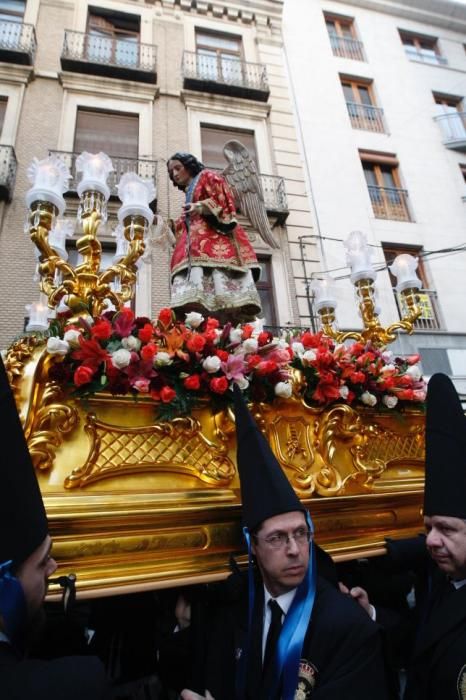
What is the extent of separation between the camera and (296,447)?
6.79 feet

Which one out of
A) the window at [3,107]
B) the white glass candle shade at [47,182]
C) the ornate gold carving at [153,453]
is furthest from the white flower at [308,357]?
the window at [3,107]

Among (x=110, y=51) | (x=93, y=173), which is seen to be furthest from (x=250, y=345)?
(x=110, y=51)

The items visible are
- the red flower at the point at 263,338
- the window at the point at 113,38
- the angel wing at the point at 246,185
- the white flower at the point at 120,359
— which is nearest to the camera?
the white flower at the point at 120,359

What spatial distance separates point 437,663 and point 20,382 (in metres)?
1.86

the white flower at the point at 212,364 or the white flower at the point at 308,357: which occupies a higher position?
the white flower at the point at 308,357

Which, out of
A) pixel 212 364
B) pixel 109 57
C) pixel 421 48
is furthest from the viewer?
pixel 421 48

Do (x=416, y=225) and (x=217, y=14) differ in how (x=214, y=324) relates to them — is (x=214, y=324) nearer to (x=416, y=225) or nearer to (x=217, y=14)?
(x=416, y=225)

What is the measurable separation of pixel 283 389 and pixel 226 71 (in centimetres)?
1093

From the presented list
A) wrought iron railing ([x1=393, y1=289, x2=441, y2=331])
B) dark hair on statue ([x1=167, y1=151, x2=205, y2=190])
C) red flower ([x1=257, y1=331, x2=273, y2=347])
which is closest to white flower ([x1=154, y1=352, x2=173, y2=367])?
red flower ([x1=257, y1=331, x2=273, y2=347])

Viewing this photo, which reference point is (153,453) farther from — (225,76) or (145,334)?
(225,76)

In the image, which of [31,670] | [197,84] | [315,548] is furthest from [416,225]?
[31,670]

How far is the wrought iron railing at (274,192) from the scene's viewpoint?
28.3ft

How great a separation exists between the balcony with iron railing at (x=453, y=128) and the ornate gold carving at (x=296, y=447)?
40.1 feet

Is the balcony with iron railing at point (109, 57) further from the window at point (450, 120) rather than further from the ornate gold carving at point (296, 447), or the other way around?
the ornate gold carving at point (296, 447)
